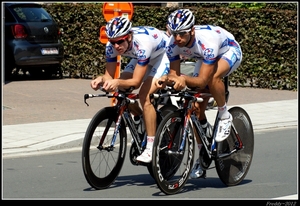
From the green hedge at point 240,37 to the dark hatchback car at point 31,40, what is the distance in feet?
2.30

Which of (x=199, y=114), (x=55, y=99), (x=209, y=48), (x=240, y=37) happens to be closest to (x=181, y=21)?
(x=209, y=48)

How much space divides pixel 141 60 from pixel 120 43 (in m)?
0.27

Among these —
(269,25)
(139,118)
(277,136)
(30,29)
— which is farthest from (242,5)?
(139,118)

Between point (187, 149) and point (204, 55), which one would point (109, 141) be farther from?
point (204, 55)

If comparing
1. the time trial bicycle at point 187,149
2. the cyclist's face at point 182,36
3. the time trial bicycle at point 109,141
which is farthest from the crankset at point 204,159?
the cyclist's face at point 182,36

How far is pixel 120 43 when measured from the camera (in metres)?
8.11

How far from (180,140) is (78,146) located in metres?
3.90

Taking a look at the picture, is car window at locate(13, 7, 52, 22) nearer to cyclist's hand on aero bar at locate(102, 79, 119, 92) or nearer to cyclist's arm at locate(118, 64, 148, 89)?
cyclist's arm at locate(118, 64, 148, 89)

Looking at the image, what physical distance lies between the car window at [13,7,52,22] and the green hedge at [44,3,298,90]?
95cm

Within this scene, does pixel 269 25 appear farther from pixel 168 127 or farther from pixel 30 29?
pixel 168 127

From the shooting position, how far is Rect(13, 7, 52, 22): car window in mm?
19781

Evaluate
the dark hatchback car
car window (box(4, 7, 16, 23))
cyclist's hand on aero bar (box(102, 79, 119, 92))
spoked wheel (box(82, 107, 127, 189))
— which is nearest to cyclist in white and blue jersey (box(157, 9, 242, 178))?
cyclist's hand on aero bar (box(102, 79, 119, 92))

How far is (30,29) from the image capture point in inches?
770
